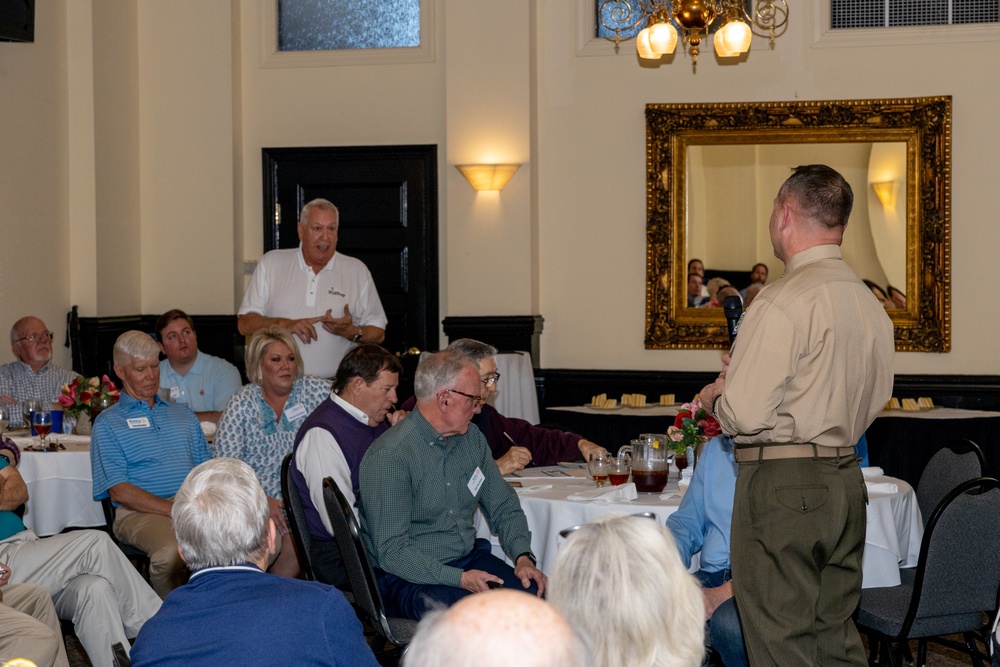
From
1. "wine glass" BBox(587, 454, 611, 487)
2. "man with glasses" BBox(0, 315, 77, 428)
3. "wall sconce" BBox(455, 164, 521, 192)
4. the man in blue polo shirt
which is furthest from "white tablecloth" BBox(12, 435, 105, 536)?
"wall sconce" BBox(455, 164, 521, 192)

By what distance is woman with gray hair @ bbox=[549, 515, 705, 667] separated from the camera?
1.60m

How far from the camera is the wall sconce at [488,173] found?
8125mm

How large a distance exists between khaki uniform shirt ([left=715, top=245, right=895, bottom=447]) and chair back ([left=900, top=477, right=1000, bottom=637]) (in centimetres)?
65

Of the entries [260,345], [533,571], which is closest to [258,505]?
[533,571]

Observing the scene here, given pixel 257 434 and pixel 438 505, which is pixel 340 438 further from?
pixel 257 434

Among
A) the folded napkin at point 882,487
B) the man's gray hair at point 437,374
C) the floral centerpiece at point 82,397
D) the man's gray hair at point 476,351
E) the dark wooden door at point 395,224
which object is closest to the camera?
the man's gray hair at point 437,374

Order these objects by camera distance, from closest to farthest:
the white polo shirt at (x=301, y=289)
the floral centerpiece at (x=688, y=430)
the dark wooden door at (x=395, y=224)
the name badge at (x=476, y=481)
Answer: the name badge at (x=476, y=481), the floral centerpiece at (x=688, y=430), the white polo shirt at (x=301, y=289), the dark wooden door at (x=395, y=224)

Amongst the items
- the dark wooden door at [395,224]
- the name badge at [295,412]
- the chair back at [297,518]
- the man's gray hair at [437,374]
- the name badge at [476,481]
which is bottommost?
the chair back at [297,518]

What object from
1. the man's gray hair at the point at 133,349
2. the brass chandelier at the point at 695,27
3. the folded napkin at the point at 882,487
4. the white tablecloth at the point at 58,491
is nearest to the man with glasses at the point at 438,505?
the folded napkin at the point at 882,487

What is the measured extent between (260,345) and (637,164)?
4.17 meters

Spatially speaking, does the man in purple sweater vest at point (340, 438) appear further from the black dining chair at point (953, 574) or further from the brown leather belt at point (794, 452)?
the black dining chair at point (953, 574)

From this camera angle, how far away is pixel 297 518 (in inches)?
150

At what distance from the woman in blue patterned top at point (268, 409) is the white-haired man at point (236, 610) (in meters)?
2.44

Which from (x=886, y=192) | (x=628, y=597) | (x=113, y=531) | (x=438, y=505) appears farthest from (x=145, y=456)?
(x=886, y=192)
